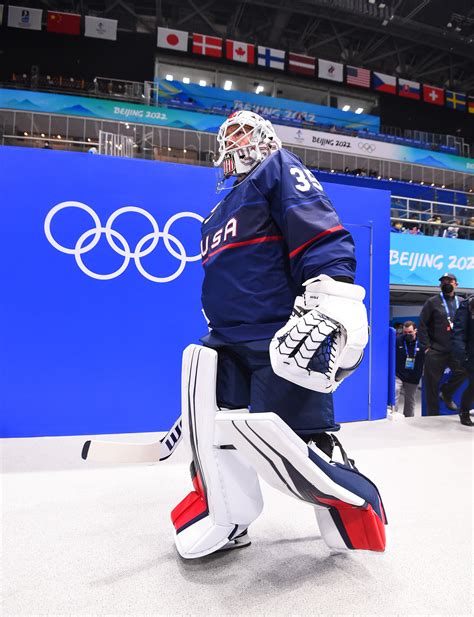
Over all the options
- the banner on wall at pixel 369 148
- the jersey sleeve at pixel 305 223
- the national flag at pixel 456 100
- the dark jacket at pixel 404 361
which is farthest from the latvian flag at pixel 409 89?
the jersey sleeve at pixel 305 223

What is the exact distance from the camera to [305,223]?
1.20 meters

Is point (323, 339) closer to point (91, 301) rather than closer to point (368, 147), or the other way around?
point (91, 301)

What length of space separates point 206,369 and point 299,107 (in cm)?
1972

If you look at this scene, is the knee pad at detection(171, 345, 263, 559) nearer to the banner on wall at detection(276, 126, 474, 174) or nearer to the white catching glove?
the white catching glove

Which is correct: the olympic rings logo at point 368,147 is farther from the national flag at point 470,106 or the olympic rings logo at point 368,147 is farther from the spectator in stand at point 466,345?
the spectator in stand at point 466,345

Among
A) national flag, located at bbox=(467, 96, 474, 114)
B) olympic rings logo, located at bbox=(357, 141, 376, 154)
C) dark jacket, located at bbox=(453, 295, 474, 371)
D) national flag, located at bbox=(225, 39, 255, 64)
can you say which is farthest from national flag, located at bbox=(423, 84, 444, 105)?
dark jacket, located at bbox=(453, 295, 474, 371)

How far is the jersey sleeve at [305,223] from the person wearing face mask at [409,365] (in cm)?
516

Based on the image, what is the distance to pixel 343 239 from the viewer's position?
121cm

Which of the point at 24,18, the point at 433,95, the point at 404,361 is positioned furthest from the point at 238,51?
the point at 404,361

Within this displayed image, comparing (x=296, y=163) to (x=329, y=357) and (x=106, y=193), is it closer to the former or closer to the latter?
(x=329, y=357)

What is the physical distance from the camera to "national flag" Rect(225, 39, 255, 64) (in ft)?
65.7

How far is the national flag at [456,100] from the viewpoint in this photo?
2369 centimetres

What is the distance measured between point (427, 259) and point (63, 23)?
18.7m

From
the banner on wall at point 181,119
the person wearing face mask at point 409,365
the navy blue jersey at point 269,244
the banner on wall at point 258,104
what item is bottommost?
the person wearing face mask at point 409,365
